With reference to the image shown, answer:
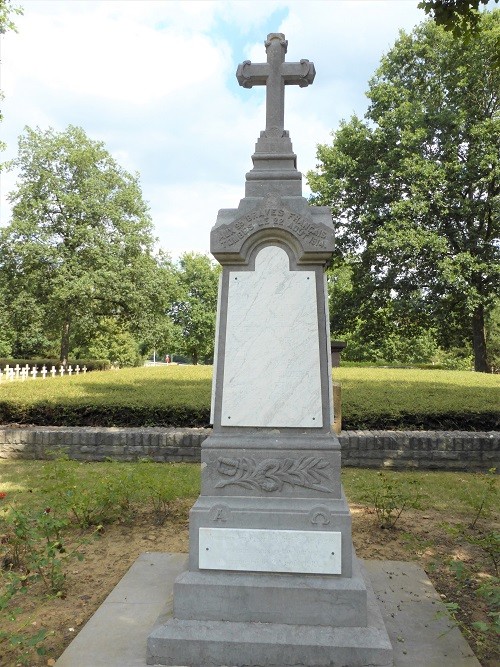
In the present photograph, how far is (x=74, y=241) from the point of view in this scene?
2642 centimetres

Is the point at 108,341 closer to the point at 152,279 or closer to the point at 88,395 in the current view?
the point at 152,279

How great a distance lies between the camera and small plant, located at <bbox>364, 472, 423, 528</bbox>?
212 inches

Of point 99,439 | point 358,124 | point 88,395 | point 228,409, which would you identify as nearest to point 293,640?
point 228,409

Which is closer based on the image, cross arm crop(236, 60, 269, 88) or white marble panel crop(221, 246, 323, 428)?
white marble panel crop(221, 246, 323, 428)

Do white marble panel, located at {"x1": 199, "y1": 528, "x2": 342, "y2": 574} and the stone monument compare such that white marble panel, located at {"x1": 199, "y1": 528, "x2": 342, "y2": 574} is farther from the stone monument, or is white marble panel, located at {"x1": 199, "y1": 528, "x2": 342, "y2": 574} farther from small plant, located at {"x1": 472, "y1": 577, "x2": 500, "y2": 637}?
small plant, located at {"x1": 472, "y1": 577, "x2": 500, "y2": 637}

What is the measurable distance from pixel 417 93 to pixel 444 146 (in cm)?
287

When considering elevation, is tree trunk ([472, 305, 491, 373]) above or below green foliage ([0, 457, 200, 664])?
above

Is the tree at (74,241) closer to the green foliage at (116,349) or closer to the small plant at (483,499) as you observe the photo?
the green foliage at (116,349)

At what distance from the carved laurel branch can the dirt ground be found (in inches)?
53.4

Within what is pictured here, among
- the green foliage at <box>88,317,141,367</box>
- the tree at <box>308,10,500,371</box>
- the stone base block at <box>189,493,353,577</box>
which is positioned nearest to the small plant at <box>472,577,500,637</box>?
the stone base block at <box>189,493,353,577</box>

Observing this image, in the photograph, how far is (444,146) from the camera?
21266mm

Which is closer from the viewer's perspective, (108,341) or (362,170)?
(362,170)

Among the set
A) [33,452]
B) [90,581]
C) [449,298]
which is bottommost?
[90,581]

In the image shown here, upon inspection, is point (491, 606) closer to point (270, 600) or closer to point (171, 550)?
point (270, 600)
